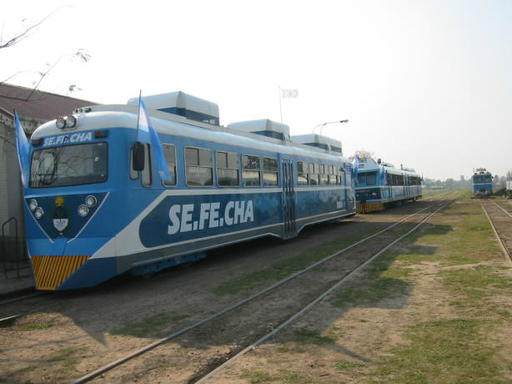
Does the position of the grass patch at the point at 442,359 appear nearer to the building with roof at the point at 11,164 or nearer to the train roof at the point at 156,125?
the train roof at the point at 156,125

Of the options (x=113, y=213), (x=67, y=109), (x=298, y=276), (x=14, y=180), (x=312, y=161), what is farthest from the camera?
(x=312, y=161)

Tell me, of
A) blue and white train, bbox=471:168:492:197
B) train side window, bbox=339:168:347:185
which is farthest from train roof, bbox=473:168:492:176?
train side window, bbox=339:168:347:185

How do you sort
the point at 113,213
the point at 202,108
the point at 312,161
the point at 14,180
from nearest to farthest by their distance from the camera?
the point at 113,213 < the point at 202,108 < the point at 14,180 < the point at 312,161

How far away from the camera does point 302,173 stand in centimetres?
1581

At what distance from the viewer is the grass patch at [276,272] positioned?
27.2 ft

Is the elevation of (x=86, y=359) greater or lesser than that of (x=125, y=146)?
lesser

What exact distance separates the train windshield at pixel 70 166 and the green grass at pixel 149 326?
9.19 ft

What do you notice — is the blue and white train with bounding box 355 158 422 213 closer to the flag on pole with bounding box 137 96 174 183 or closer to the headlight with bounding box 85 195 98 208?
the flag on pole with bounding box 137 96 174 183

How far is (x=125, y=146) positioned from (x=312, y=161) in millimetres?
9835

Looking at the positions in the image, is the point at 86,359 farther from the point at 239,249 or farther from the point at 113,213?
the point at 239,249

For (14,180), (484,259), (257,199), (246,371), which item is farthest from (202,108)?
(246,371)

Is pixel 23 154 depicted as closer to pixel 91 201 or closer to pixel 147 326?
pixel 91 201

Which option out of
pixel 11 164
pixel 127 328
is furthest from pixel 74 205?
pixel 11 164

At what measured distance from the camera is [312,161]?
16891mm
